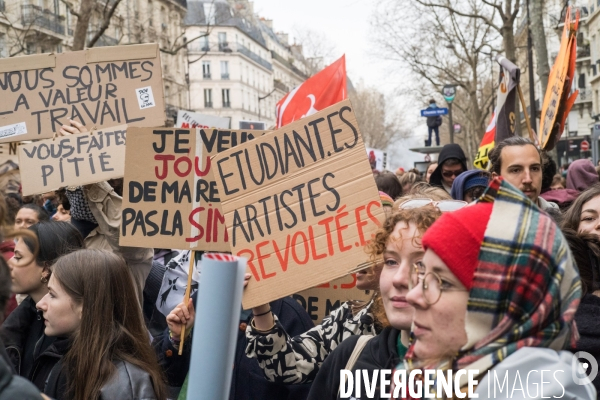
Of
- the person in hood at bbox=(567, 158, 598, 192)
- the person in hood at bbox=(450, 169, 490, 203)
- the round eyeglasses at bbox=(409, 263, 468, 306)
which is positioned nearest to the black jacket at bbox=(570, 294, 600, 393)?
the round eyeglasses at bbox=(409, 263, 468, 306)

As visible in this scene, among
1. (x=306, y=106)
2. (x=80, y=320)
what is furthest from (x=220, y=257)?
(x=306, y=106)

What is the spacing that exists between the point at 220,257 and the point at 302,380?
53.5 inches

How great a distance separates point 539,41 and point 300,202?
46.8 ft

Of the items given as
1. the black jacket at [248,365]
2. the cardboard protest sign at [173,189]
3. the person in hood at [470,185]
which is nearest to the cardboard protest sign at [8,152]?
the cardboard protest sign at [173,189]

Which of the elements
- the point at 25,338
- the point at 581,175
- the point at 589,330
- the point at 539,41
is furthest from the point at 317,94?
the point at 539,41

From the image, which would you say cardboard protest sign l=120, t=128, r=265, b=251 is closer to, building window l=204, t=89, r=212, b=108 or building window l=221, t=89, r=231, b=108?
building window l=204, t=89, r=212, b=108

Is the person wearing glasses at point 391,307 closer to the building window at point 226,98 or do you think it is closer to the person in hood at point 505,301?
the person in hood at point 505,301

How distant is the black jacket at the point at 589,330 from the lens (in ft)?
9.07

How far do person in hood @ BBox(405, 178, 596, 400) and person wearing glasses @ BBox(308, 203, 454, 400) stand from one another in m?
0.48

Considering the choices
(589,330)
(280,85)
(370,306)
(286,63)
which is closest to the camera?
(589,330)

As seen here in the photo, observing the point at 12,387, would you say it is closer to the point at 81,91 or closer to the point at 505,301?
the point at 505,301

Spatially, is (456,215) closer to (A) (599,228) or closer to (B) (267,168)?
(B) (267,168)

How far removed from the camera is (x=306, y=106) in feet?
25.0

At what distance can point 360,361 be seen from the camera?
8.38ft
